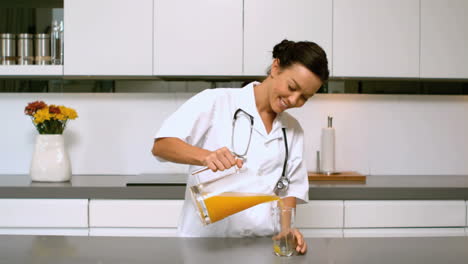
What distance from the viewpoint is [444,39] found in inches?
107

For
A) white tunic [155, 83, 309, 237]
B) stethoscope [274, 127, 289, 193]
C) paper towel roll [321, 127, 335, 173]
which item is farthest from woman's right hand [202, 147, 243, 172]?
paper towel roll [321, 127, 335, 173]

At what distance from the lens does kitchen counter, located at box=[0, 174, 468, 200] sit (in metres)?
2.38

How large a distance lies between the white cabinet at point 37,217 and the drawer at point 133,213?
67mm

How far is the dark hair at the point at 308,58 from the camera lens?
4.97ft

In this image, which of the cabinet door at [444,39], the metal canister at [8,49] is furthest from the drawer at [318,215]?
the metal canister at [8,49]

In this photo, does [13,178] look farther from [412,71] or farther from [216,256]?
[412,71]

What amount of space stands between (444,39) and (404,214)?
904 millimetres

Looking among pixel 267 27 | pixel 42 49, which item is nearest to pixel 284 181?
pixel 267 27

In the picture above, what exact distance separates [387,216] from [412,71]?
0.75m

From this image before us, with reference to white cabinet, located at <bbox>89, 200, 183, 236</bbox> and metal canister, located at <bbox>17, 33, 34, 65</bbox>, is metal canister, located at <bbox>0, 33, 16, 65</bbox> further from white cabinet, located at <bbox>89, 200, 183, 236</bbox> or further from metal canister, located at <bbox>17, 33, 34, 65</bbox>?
white cabinet, located at <bbox>89, 200, 183, 236</bbox>

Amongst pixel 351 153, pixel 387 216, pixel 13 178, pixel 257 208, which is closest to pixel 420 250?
pixel 257 208

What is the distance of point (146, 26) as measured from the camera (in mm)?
2627

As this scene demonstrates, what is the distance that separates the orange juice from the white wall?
1.74 metres

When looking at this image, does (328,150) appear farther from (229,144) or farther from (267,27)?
(229,144)
